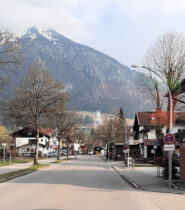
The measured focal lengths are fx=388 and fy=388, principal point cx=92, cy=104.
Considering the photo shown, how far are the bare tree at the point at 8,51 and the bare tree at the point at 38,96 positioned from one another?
18240mm

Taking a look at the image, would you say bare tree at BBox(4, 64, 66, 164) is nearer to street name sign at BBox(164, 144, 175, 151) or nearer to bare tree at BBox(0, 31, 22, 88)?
bare tree at BBox(0, 31, 22, 88)

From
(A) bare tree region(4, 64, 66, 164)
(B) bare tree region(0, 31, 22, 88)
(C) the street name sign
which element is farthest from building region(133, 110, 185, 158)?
(C) the street name sign

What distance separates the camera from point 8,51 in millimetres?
24594

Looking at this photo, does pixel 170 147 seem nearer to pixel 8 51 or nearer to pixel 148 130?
pixel 8 51

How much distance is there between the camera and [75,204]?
13.2 metres

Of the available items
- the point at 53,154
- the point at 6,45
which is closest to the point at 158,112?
the point at 6,45

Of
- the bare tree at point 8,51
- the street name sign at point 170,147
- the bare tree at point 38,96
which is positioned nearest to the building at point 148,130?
the bare tree at point 38,96

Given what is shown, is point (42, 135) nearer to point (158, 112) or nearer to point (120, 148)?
point (120, 148)

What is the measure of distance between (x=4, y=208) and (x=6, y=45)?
49.3ft

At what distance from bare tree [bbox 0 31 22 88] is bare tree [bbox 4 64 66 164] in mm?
18240

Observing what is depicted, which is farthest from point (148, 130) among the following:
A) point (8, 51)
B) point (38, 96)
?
point (8, 51)

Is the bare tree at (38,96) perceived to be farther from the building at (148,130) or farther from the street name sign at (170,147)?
the street name sign at (170,147)

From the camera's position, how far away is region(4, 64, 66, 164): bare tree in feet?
144

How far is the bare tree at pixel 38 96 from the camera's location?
144ft
